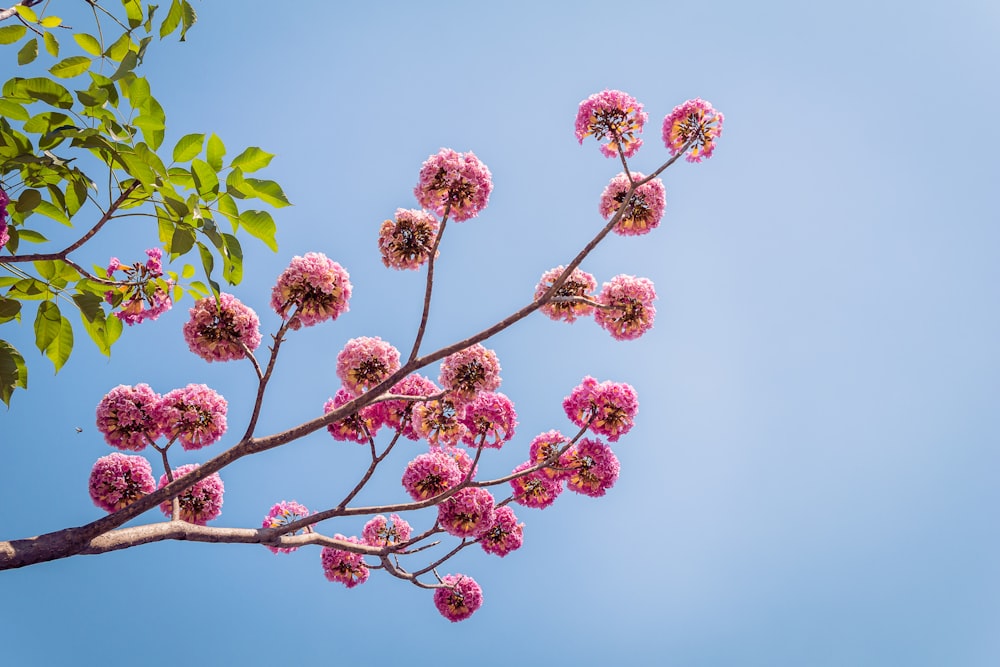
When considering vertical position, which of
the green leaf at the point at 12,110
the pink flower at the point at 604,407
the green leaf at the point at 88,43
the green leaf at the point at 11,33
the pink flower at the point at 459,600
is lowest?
the pink flower at the point at 459,600

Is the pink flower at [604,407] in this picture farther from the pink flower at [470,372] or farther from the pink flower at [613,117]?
the pink flower at [613,117]

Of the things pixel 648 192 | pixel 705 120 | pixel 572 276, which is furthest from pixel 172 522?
pixel 705 120

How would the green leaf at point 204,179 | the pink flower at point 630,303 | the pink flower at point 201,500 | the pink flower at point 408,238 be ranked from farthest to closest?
the pink flower at point 201,500
the pink flower at point 630,303
the pink flower at point 408,238
the green leaf at point 204,179

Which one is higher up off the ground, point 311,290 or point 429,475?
point 311,290

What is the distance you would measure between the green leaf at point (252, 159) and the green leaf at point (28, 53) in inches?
58.2

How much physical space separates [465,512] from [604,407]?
143 cm

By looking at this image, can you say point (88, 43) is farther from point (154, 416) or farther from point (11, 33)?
point (154, 416)

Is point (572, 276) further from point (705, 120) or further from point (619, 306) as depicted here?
point (705, 120)

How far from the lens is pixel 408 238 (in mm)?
4984

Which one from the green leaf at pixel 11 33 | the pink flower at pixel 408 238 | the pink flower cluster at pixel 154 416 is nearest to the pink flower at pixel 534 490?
the pink flower at pixel 408 238

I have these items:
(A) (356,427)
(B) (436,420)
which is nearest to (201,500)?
(A) (356,427)

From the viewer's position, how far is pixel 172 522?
188 inches

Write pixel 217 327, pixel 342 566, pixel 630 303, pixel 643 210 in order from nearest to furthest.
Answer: pixel 217 327 → pixel 630 303 → pixel 643 210 → pixel 342 566

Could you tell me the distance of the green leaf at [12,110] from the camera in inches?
147
